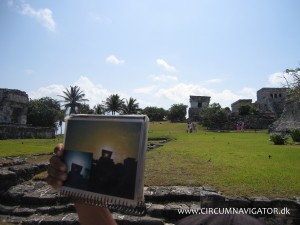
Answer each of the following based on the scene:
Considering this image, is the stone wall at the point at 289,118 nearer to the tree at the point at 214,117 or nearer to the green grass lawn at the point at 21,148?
the tree at the point at 214,117

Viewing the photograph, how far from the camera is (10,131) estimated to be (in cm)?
2350

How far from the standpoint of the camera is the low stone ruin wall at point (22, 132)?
75.2 feet

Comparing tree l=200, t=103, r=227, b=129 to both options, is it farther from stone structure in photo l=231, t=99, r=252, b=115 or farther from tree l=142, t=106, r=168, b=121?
stone structure in photo l=231, t=99, r=252, b=115

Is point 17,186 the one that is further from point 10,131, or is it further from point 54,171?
point 10,131

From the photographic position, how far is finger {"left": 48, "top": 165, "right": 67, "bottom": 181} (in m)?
1.78

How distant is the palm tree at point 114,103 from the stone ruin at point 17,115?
90.8 ft

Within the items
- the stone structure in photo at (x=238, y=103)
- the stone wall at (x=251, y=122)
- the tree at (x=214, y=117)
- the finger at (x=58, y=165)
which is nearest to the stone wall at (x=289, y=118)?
the stone wall at (x=251, y=122)

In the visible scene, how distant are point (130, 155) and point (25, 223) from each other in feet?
15.1

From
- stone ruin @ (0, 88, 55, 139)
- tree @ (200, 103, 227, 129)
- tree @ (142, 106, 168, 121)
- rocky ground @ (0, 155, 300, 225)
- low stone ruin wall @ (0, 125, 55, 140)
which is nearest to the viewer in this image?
rocky ground @ (0, 155, 300, 225)

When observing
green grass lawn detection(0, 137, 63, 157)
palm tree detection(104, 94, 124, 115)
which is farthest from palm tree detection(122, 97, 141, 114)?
green grass lawn detection(0, 137, 63, 157)

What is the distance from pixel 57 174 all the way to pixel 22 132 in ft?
82.5

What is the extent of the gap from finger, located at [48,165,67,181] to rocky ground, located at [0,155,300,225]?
3.72 m

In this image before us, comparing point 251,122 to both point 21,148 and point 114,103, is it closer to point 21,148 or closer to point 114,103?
point 114,103

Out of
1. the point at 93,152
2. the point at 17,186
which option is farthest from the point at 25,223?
the point at 93,152
